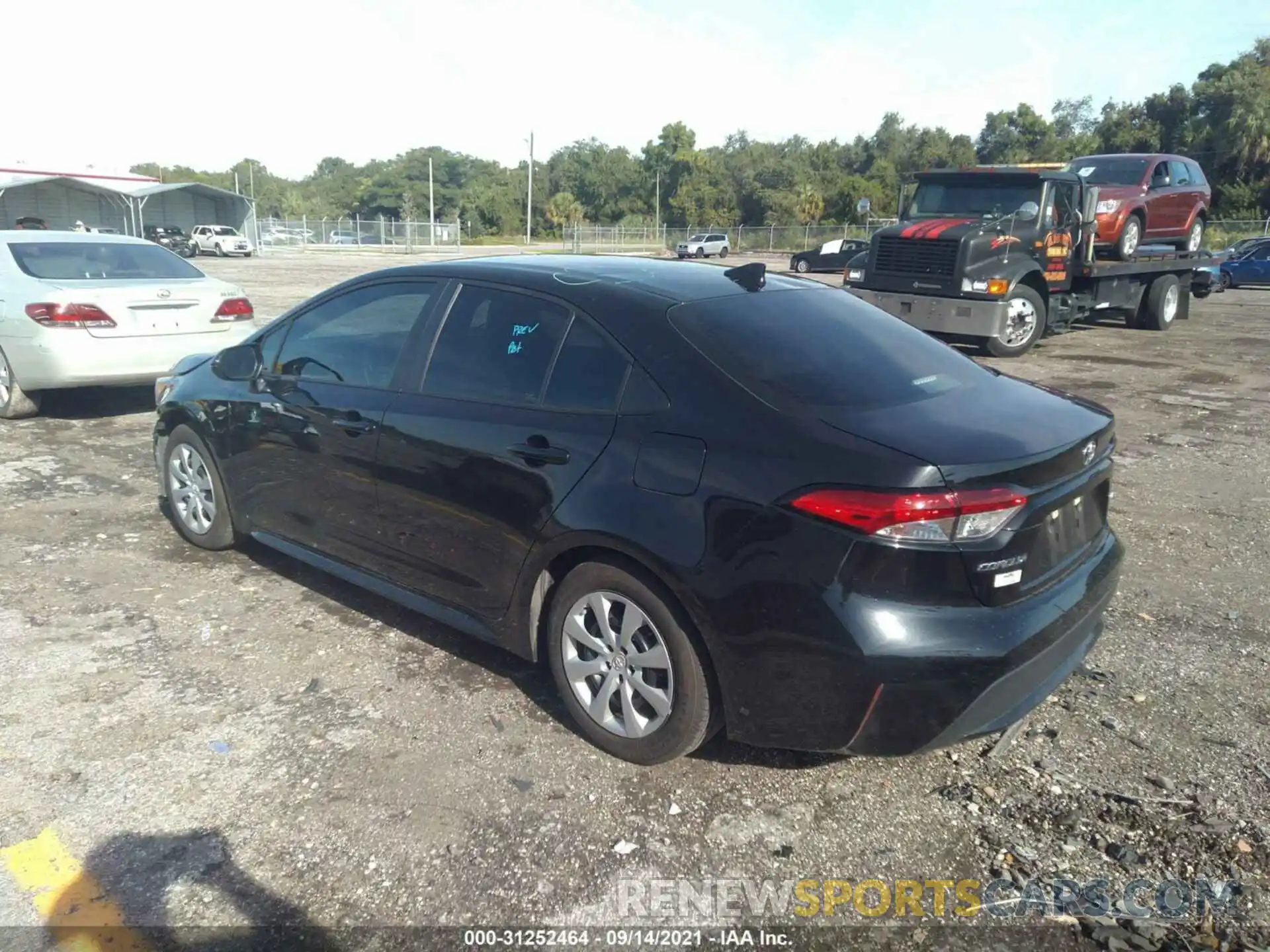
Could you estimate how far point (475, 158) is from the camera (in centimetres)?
12381

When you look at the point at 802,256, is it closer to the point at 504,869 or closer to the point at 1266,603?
the point at 1266,603

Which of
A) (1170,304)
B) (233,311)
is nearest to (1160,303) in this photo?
(1170,304)

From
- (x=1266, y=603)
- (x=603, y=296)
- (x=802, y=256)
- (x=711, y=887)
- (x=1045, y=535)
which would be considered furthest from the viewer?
(x=802, y=256)

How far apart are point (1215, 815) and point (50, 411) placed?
30.2ft

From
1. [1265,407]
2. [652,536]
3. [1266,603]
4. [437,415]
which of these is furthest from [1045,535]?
[1265,407]

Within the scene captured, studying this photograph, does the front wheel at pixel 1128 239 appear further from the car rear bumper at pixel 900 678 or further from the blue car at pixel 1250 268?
the blue car at pixel 1250 268

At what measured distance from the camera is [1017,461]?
113 inches

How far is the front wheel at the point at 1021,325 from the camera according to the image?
12.6 m

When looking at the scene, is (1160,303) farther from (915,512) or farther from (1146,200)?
(915,512)

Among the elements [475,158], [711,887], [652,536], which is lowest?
[711,887]

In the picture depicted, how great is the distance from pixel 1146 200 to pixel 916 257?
5.41 m

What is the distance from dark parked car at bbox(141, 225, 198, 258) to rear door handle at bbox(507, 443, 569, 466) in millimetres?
47042

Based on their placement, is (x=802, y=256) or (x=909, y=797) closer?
(x=909, y=797)

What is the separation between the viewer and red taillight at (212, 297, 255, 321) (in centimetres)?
839
